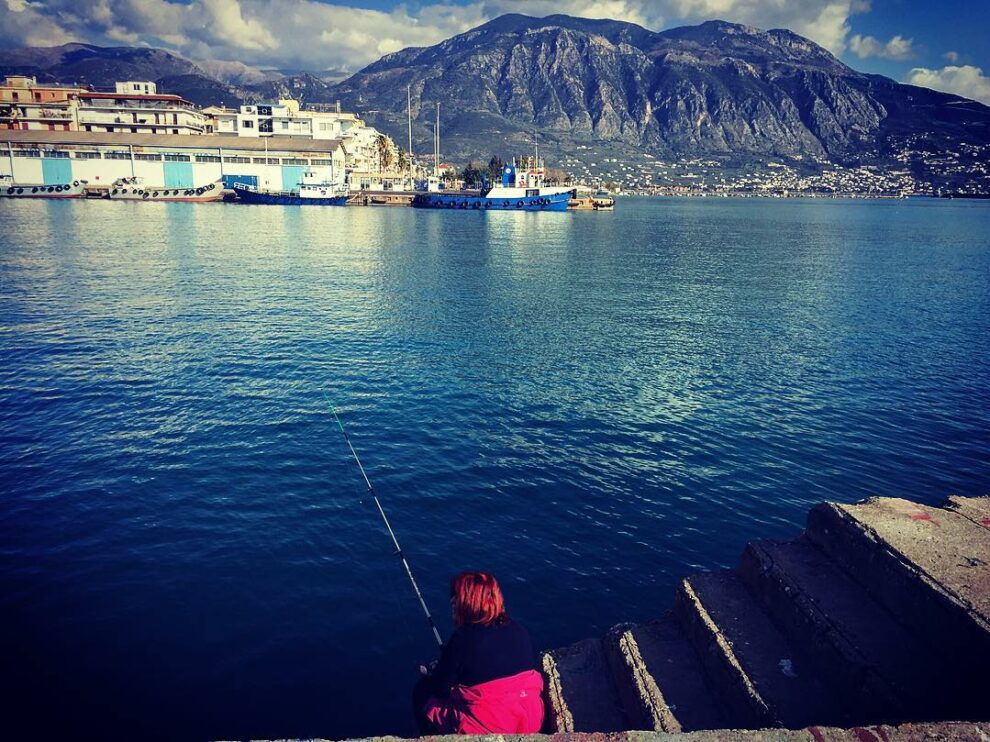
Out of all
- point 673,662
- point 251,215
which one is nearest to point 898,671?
point 673,662

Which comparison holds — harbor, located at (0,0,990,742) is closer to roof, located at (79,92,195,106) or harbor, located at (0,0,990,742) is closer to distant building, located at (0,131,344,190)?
distant building, located at (0,131,344,190)

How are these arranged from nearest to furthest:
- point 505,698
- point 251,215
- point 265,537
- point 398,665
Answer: point 505,698, point 398,665, point 265,537, point 251,215

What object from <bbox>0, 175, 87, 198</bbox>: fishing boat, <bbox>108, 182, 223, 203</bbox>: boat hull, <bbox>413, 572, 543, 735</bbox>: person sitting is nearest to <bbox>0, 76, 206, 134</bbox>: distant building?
<bbox>0, 175, 87, 198</bbox>: fishing boat

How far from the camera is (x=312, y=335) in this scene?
22.0m

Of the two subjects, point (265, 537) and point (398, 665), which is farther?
point (265, 537)

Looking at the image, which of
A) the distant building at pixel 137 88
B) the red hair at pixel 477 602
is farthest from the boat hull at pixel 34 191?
the red hair at pixel 477 602

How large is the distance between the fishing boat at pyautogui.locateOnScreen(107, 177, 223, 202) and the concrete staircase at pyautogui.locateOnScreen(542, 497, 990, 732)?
4243 inches

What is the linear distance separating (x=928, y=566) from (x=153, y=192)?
11179cm

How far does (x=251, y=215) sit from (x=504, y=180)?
49.9m

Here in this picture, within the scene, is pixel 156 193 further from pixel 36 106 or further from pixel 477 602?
pixel 477 602

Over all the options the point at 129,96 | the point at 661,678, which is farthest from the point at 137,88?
the point at 661,678

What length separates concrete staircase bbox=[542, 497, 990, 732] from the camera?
4266 mm

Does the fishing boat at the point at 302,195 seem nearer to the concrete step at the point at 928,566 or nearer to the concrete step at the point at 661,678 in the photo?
the concrete step at the point at 661,678

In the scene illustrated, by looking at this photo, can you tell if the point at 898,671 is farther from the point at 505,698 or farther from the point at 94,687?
the point at 94,687
